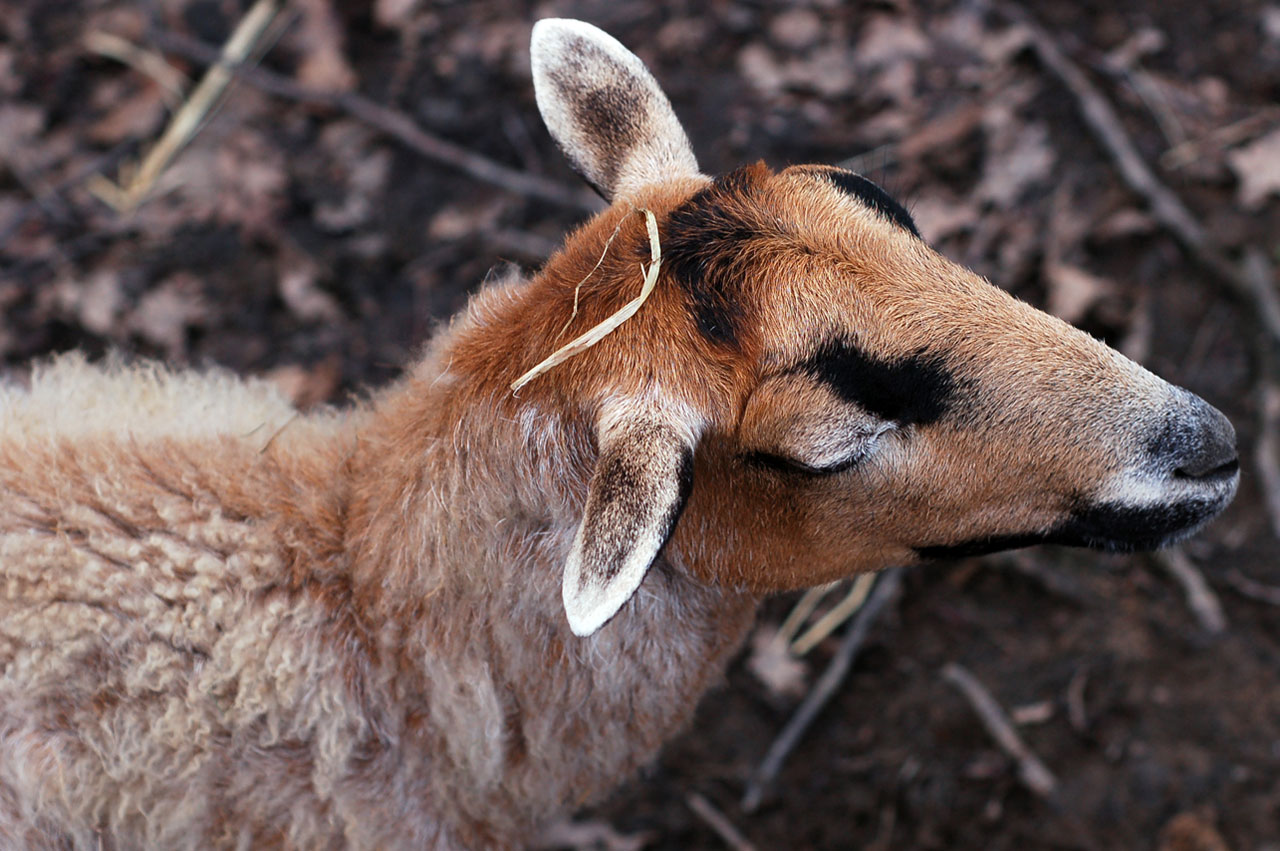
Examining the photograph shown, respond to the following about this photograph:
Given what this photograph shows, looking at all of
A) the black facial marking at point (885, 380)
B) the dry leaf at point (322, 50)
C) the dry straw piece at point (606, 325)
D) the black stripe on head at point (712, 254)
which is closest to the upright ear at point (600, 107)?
the black stripe on head at point (712, 254)

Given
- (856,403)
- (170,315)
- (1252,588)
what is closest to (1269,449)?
(1252,588)

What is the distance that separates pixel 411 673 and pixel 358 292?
11.1ft

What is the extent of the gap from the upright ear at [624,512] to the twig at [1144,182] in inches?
148

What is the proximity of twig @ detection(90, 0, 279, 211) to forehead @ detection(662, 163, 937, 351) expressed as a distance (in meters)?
A: 4.77

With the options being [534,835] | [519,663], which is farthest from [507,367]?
[534,835]

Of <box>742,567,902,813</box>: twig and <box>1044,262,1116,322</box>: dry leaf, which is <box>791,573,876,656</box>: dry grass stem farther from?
<box>1044,262,1116,322</box>: dry leaf

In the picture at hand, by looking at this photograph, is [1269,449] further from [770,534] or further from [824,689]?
[770,534]

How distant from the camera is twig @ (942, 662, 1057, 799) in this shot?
4.34 metres

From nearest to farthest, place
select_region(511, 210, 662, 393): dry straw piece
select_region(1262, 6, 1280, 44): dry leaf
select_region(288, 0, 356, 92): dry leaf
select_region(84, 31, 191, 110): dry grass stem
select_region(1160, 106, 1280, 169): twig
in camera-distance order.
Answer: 1. select_region(511, 210, 662, 393): dry straw piece
2. select_region(1160, 106, 1280, 169): twig
3. select_region(1262, 6, 1280, 44): dry leaf
4. select_region(288, 0, 356, 92): dry leaf
5. select_region(84, 31, 191, 110): dry grass stem

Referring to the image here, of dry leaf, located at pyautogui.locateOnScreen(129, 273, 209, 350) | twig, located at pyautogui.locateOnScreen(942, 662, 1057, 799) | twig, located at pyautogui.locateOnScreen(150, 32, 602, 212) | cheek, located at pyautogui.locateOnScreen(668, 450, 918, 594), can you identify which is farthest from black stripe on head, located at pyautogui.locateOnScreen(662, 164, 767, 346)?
dry leaf, located at pyautogui.locateOnScreen(129, 273, 209, 350)

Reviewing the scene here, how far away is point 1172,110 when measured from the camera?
550 centimetres

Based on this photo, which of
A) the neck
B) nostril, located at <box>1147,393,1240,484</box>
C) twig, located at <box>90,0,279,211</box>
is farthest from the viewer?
twig, located at <box>90,0,279,211</box>

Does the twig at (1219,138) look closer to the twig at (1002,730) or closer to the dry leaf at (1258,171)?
the dry leaf at (1258,171)

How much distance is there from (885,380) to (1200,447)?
879mm
